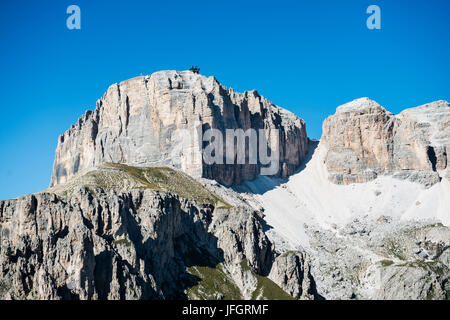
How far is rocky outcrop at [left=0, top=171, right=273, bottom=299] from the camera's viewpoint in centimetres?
15169

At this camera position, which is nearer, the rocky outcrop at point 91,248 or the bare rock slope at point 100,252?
the rocky outcrop at point 91,248

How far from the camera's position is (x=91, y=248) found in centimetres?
15775

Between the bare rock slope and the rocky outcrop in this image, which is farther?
the bare rock slope

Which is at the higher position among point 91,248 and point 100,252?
point 91,248

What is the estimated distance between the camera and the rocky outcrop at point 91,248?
498ft

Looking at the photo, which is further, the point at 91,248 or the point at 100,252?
the point at 100,252

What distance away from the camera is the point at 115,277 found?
157750mm
